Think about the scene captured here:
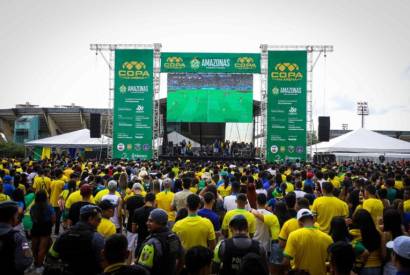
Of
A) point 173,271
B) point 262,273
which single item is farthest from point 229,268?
point 262,273

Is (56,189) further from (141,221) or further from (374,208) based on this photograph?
(374,208)

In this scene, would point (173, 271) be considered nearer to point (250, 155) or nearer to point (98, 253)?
point (98, 253)

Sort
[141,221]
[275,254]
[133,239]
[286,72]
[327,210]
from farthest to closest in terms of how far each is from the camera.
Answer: [286,72] < [133,239] < [327,210] < [141,221] < [275,254]

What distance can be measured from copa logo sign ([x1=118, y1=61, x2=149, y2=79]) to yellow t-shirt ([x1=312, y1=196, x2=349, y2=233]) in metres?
18.0

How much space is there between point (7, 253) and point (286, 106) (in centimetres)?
1992

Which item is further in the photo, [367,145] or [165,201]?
[367,145]

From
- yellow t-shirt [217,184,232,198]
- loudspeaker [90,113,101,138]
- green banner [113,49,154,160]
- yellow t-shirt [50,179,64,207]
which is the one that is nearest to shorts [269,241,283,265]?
yellow t-shirt [217,184,232,198]

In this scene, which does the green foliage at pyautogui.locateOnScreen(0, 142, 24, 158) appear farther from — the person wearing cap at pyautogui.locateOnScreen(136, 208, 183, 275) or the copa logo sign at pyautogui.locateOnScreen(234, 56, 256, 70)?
the person wearing cap at pyautogui.locateOnScreen(136, 208, 183, 275)

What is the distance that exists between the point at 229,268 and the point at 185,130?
29.1 meters

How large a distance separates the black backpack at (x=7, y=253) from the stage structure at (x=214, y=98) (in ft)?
61.0

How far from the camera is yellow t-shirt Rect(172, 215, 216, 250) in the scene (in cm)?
446

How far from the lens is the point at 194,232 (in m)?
4.49

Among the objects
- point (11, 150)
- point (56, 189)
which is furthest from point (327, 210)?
point (11, 150)

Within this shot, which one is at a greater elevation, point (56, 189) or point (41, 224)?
point (56, 189)
